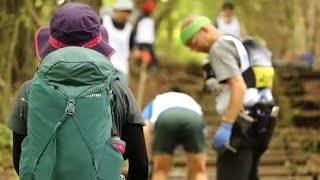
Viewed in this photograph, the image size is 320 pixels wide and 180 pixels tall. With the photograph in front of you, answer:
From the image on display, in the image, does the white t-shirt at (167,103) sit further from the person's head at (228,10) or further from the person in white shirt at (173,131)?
the person's head at (228,10)

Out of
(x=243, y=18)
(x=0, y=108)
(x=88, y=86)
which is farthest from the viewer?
(x=243, y=18)

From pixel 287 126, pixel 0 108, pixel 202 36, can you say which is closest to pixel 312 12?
pixel 287 126

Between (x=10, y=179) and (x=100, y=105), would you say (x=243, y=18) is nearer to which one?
(x=10, y=179)

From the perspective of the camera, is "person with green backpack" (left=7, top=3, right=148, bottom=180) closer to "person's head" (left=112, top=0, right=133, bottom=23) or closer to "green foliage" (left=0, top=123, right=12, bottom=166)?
"green foliage" (left=0, top=123, right=12, bottom=166)

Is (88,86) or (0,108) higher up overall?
(88,86)

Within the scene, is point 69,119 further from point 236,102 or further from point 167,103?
point 167,103

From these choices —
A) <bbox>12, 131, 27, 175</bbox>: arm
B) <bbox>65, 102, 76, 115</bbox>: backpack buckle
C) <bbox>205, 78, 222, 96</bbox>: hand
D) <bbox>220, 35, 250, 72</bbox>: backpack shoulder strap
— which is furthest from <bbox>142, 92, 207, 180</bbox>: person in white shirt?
<bbox>65, 102, 76, 115</bbox>: backpack buckle

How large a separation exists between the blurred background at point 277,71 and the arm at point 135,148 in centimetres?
206

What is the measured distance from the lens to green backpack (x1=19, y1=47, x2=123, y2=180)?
337 centimetres

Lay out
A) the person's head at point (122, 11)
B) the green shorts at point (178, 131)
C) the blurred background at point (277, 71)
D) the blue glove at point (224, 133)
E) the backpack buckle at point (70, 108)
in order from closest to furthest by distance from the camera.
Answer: the backpack buckle at point (70, 108)
the blue glove at point (224, 133)
the green shorts at point (178, 131)
the blurred background at point (277, 71)
the person's head at point (122, 11)

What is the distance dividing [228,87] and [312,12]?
18.5 metres

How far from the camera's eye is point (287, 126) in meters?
13.2

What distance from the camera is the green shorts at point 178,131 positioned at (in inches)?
256

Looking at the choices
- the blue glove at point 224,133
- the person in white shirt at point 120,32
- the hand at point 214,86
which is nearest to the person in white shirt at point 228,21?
the person in white shirt at point 120,32
